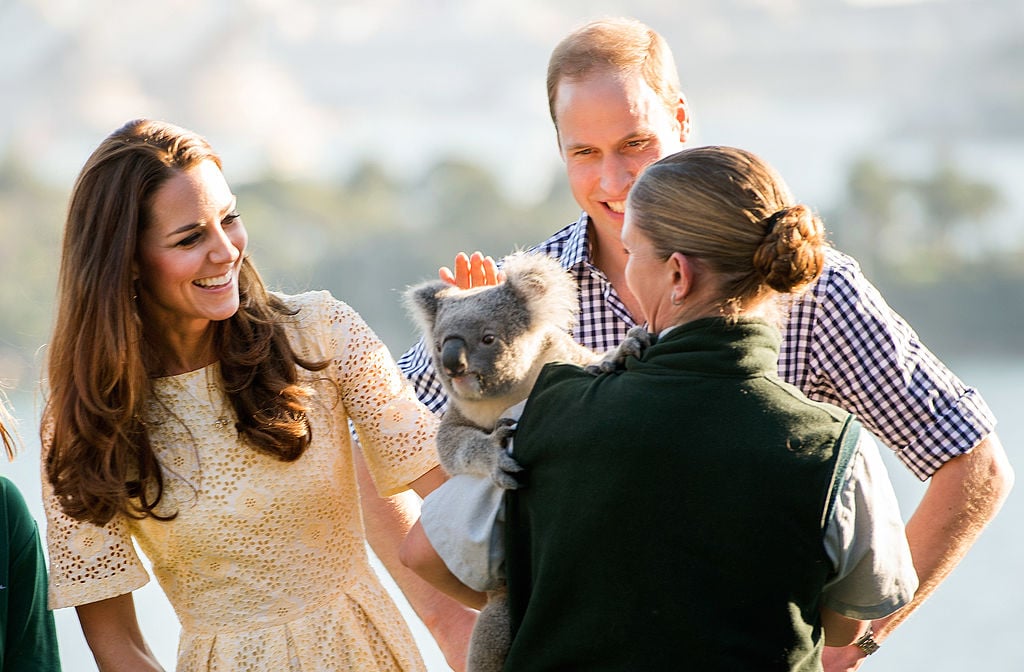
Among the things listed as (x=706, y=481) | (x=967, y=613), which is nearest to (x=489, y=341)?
(x=706, y=481)

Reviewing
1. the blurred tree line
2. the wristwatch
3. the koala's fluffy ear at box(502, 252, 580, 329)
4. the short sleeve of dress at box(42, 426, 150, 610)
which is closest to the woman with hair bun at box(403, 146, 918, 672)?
the koala's fluffy ear at box(502, 252, 580, 329)

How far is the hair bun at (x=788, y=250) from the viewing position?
1294 mm

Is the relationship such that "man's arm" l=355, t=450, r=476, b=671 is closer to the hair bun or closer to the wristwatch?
the wristwatch

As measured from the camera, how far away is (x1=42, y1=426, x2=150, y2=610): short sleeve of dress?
5.96 ft

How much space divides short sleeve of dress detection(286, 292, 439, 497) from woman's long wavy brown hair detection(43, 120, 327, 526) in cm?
11

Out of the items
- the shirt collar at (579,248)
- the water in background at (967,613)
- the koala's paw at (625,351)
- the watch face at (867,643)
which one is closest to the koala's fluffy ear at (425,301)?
the koala's paw at (625,351)

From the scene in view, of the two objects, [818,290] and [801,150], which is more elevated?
[818,290]

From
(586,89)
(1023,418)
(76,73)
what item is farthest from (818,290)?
(76,73)

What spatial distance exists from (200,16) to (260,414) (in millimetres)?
15310

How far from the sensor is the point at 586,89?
212 centimetres

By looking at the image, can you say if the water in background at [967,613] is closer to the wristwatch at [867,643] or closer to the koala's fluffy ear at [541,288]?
the wristwatch at [867,643]

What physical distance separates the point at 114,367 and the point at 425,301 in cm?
55

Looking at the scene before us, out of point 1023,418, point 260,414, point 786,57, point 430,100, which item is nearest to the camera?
point 260,414

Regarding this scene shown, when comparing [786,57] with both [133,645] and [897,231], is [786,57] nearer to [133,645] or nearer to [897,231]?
[897,231]
